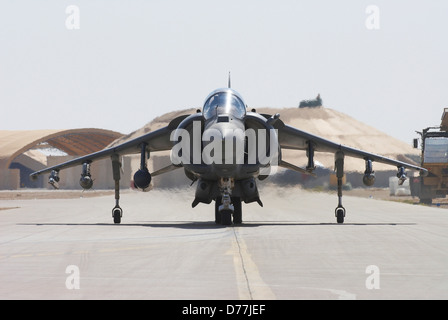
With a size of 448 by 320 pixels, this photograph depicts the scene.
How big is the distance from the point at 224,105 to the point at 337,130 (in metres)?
146

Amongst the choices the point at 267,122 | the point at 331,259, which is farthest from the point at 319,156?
the point at 331,259

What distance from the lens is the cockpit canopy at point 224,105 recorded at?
899 inches

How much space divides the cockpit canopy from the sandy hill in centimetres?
12572

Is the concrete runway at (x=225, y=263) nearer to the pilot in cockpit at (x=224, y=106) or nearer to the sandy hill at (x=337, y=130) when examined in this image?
the pilot in cockpit at (x=224, y=106)

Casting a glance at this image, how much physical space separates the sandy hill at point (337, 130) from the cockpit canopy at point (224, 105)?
12572 centimetres
